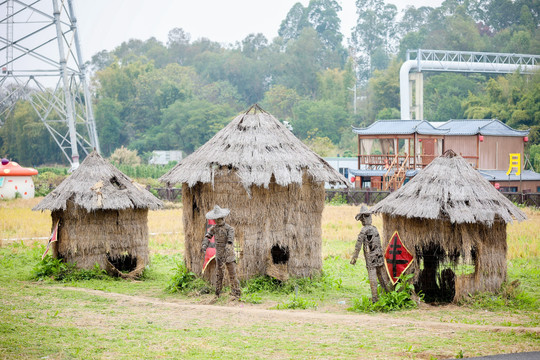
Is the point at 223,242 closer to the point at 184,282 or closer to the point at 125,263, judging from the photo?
the point at 184,282

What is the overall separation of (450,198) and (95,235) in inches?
319

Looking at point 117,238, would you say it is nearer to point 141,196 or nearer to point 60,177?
point 141,196

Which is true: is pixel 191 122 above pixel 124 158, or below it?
above

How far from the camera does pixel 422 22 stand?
89.9 metres

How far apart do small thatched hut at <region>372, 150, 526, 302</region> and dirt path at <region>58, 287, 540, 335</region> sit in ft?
4.12

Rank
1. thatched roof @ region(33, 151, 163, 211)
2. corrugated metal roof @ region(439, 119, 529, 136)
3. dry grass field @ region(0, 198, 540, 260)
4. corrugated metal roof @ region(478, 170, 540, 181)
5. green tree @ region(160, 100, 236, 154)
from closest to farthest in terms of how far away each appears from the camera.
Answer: thatched roof @ region(33, 151, 163, 211) → dry grass field @ region(0, 198, 540, 260) → corrugated metal roof @ region(478, 170, 540, 181) → corrugated metal roof @ region(439, 119, 529, 136) → green tree @ region(160, 100, 236, 154)

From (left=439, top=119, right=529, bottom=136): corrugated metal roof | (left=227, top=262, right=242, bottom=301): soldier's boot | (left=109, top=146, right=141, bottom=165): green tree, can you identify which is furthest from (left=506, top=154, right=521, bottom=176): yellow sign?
(left=109, top=146, right=141, bottom=165): green tree

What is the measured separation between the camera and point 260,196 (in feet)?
44.1

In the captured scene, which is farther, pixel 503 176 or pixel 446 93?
pixel 446 93

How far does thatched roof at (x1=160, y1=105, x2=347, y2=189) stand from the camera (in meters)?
13.2

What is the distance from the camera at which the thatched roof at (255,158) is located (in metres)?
13.2

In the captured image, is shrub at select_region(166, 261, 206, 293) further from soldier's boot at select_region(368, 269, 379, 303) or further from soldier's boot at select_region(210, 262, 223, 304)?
soldier's boot at select_region(368, 269, 379, 303)

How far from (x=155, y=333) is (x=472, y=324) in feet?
15.5

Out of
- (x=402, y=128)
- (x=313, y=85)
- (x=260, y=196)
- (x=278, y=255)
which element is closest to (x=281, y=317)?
(x=260, y=196)
